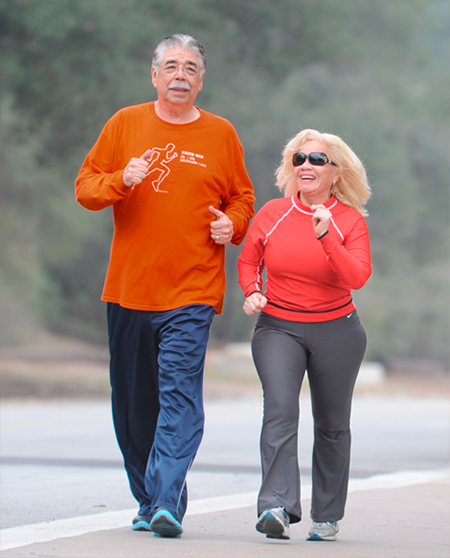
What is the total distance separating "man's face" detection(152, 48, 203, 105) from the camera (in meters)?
5.14

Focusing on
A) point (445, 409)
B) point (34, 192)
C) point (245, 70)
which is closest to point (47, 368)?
point (34, 192)

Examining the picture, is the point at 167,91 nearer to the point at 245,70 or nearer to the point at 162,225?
the point at 162,225

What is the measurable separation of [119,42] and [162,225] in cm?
1541

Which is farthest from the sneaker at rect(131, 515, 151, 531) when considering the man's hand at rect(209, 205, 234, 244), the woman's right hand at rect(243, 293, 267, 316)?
the man's hand at rect(209, 205, 234, 244)

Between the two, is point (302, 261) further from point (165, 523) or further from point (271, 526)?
point (165, 523)

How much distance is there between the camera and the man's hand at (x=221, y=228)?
16.6 feet

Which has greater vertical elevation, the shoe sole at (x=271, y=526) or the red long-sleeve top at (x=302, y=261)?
the red long-sleeve top at (x=302, y=261)

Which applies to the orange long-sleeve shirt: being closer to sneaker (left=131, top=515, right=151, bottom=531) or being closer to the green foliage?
sneaker (left=131, top=515, right=151, bottom=531)

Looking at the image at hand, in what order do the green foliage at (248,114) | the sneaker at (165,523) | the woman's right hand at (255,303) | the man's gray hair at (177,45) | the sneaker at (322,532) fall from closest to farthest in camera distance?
the sneaker at (165,523) < the woman's right hand at (255,303) < the sneaker at (322,532) < the man's gray hair at (177,45) < the green foliage at (248,114)

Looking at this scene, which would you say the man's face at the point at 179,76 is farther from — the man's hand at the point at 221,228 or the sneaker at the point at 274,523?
the sneaker at the point at 274,523

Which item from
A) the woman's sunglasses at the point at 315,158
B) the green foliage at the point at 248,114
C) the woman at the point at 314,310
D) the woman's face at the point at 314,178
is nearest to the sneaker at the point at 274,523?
the woman at the point at 314,310

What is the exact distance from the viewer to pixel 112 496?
6898 millimetres

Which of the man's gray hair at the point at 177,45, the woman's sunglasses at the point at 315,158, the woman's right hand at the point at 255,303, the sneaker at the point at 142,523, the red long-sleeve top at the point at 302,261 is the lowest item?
the sneaker at the point at 142,523

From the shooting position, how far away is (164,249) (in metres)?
5.11
